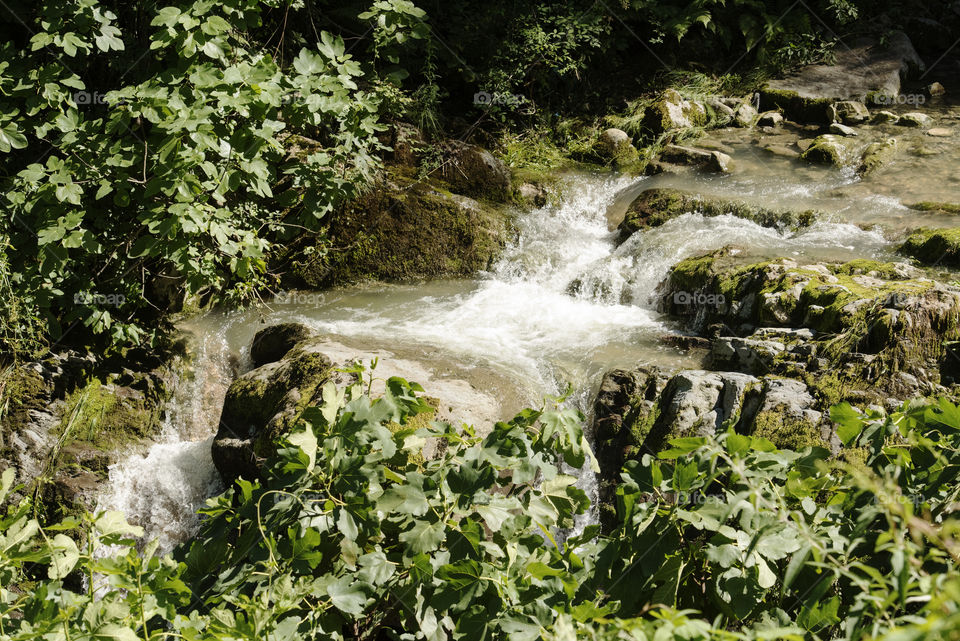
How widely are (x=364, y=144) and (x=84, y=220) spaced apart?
1974 millimetres

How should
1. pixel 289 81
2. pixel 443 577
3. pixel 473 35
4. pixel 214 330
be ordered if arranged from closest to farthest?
pixel 443 577 → pixel 289 81 → pixel 214 330 → pixel 473 35

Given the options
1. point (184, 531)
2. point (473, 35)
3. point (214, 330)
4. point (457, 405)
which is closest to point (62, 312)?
point (214, 330)

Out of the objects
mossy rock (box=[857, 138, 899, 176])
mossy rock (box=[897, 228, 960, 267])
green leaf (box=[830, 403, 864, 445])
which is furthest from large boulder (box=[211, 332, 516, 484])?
mossy rock (box=[857, 138, 899, 176])

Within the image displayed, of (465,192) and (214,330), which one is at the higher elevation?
(465,192)

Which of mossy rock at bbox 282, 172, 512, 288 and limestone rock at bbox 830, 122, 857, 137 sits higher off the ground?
limestone rock at bbox 830, 122, 857, 137

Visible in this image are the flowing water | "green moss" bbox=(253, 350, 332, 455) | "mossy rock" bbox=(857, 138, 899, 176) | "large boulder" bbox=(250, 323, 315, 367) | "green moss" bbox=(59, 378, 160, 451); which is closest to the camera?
"green moss" bbox=(253, 350, 332, 455)

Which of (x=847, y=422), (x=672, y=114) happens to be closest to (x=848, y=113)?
(x=672, y=114)

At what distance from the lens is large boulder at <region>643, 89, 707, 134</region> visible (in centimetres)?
977

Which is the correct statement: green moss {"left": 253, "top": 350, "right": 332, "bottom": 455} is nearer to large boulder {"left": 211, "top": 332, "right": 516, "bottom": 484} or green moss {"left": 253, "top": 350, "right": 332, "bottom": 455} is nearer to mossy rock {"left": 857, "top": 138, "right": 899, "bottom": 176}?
large boulder {"left": 211, "top": 332, "right": 516, "bottom": 484}

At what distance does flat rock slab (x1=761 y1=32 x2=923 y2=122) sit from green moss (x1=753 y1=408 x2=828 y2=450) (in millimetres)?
7722

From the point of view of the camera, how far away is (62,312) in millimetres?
4957

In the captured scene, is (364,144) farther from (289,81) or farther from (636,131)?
(636,131)

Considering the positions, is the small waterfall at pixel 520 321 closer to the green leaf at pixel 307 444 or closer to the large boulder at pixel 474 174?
the large boulder at pixel 474 174
